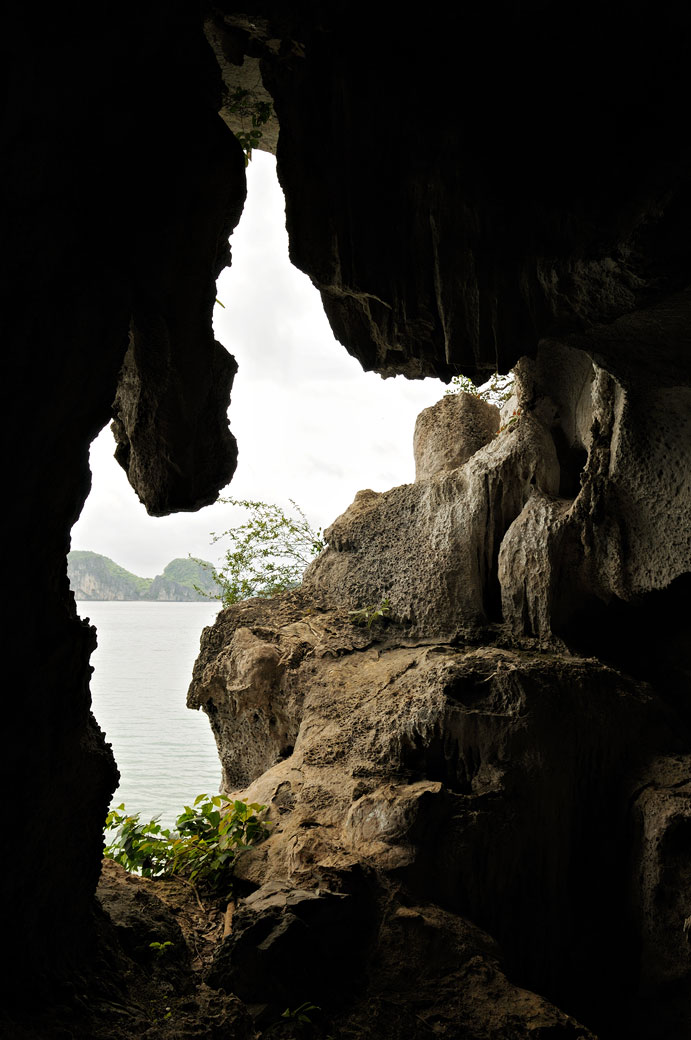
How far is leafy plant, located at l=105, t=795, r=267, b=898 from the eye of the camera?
5.19 meters

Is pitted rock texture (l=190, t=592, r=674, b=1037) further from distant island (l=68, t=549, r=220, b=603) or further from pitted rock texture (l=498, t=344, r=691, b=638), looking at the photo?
distant island (l=68, t=549, r=220, b=603)

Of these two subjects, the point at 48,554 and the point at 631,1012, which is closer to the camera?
the point at 48,554

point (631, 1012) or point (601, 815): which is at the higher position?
point (601, 815)

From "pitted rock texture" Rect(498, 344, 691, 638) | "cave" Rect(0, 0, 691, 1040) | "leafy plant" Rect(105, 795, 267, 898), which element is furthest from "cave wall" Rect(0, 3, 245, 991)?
"pitted rock texture" Rect(498, 344, 691, 638)

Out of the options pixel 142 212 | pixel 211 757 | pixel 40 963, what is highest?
pixel 142 212

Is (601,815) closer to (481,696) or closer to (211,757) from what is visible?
(481,696)

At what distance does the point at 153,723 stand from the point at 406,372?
11.6 metres

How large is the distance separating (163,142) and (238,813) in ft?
14.2

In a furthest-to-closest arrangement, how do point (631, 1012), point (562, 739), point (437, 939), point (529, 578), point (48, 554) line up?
point (529, 578) < point (562, 739) < point (631, 1012) < point (437, 939) < point (48, 554)

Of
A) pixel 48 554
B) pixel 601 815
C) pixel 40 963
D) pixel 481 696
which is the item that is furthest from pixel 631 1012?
pixel 48 554

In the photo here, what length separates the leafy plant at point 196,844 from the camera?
5.19m

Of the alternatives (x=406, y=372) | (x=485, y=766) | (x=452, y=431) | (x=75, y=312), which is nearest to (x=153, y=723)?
(x=452, y=431)

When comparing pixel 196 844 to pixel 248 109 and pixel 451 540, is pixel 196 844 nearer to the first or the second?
pixel 451 540

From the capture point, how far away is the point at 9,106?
2.90 meters
